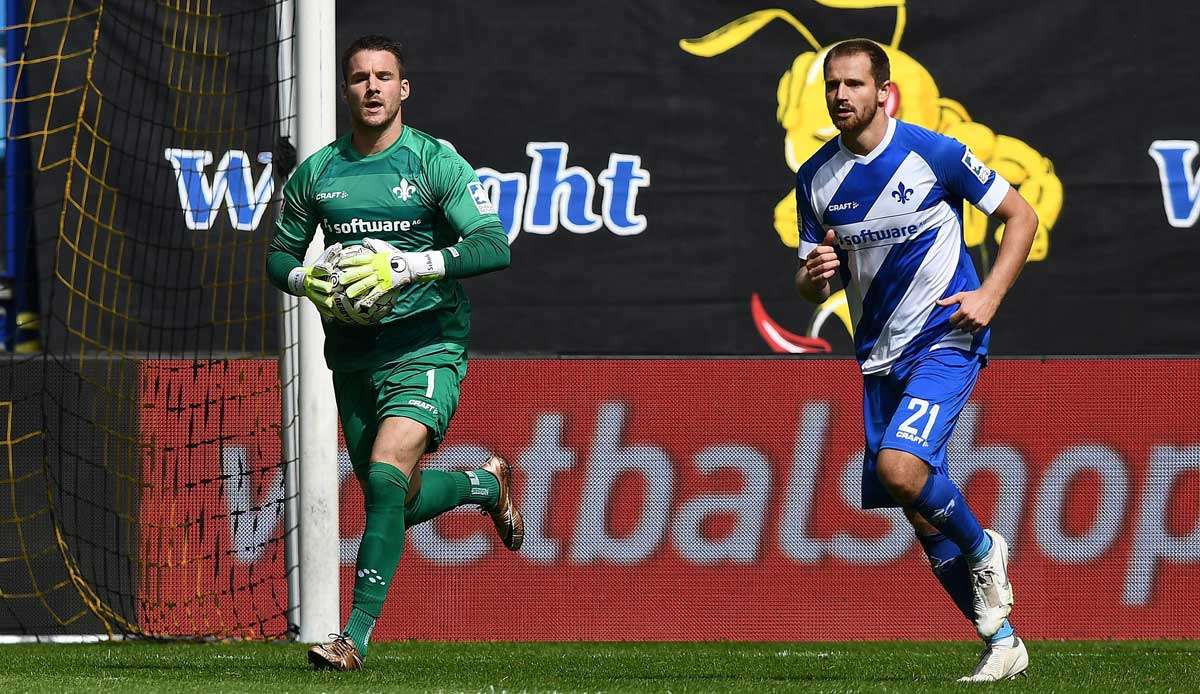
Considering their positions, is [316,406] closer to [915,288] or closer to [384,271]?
[384,271]

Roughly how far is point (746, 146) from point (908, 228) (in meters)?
3.41

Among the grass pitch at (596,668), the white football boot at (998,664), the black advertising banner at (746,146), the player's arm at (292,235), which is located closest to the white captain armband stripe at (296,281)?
the player's arm at (292,235)

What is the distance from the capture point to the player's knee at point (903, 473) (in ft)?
17.3

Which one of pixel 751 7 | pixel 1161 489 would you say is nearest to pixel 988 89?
pixel 751 7

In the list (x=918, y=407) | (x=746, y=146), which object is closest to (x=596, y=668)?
(x=918, y=407)

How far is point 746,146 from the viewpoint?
888 centimetres

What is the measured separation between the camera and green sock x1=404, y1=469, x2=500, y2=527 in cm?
616

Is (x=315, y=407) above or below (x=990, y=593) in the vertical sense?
above

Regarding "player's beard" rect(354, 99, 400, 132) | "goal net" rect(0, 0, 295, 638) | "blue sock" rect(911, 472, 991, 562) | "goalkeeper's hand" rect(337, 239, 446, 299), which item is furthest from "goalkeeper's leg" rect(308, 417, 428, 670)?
"goal net" rect(0, 0, 295, 638)

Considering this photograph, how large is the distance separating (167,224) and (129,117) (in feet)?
1.80

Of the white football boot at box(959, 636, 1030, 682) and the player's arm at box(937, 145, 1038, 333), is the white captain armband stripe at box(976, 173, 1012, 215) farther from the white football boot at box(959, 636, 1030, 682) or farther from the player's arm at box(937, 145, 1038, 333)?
the white football boot at box(959, 636, 1030, 682)

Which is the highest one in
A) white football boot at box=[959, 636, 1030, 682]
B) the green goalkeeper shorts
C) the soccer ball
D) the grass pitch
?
the soccer ball

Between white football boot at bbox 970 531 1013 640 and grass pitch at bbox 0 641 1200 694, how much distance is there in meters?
0.19

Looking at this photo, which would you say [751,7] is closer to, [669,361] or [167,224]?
[669,361]
